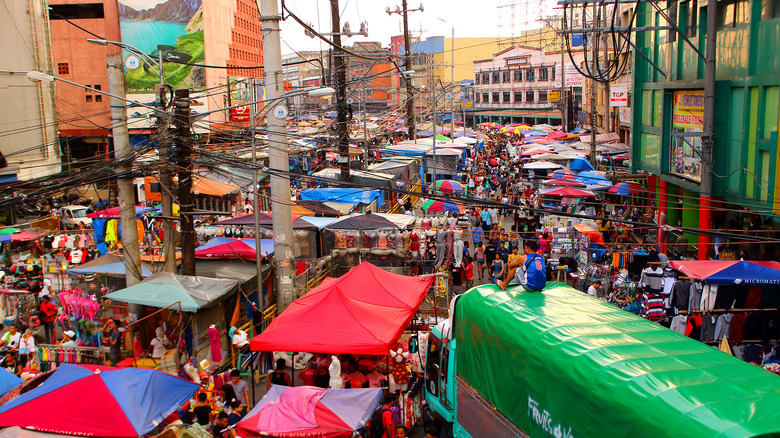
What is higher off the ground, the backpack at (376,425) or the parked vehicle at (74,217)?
the parked vehicle at (74,217)

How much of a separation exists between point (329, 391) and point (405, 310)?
3216mm

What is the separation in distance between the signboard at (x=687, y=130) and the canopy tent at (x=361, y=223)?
8.85 metres

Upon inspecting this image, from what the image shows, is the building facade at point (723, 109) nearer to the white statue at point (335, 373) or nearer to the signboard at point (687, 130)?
the signboard at point (687, 130)

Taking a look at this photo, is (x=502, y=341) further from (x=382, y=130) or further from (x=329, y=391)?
(x=382, y=130)

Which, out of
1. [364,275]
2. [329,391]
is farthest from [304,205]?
[329,391]

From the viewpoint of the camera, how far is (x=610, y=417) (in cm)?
551

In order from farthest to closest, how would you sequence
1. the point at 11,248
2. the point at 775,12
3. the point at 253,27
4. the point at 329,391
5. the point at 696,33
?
the point at 253,27, the point at 11,248, the point at 696,33, the point at 775,12, the point at 329,391

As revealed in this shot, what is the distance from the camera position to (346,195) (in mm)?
24266

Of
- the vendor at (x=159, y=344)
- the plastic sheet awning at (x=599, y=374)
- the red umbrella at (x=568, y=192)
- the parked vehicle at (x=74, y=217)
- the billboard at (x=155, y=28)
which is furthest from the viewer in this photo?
the billboard at (x=155, y=28)

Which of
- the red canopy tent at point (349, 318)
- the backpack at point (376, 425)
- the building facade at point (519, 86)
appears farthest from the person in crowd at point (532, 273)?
A: the building facade at point (519, 86)

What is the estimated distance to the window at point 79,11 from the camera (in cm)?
5169

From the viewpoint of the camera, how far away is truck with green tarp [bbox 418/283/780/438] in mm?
5000

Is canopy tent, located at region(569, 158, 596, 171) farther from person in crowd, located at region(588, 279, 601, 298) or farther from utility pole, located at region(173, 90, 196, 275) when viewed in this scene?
utility pole, located at region(173, 90, 196, 275)

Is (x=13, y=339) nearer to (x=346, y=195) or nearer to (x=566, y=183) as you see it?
(x=346, y=195)
